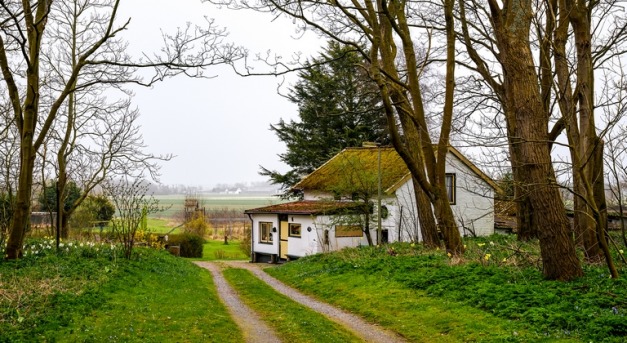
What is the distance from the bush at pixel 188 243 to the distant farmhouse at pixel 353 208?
21.7 feet

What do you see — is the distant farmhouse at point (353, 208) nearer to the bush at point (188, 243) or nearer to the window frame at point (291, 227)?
the window frame at point (291, 227)

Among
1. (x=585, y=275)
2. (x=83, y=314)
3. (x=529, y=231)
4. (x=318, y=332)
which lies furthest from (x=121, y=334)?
(x=529, y=231)

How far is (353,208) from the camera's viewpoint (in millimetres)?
26656

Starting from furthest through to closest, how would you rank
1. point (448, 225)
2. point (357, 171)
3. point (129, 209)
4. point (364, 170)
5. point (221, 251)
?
1. point (221, 251)
2. point (364, 170)
3. point (357, 171)
4. point (129, 209)
5. point (448, 225)

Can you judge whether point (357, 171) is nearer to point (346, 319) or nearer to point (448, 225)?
point (448, 225)

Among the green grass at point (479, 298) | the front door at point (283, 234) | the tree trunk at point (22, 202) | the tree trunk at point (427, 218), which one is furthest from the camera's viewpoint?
the front door at point (283, 234)

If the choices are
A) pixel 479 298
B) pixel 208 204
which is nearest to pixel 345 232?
pixel 479 298

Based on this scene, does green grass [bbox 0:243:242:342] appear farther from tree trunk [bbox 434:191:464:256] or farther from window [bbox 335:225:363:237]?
window [bbox 335:225:363:237]

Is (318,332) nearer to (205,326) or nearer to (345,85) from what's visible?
(205,326)

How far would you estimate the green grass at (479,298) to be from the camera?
833cm

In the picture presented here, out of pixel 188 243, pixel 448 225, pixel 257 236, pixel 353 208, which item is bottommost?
pixel 188 243

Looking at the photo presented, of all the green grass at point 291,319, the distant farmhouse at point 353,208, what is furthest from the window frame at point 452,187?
the green grass at point 291,319

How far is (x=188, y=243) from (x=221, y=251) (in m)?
3.40

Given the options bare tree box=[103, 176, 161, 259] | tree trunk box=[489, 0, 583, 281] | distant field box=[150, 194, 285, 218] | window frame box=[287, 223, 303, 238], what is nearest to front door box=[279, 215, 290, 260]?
window frame box=[287, 223, 303, 238]
